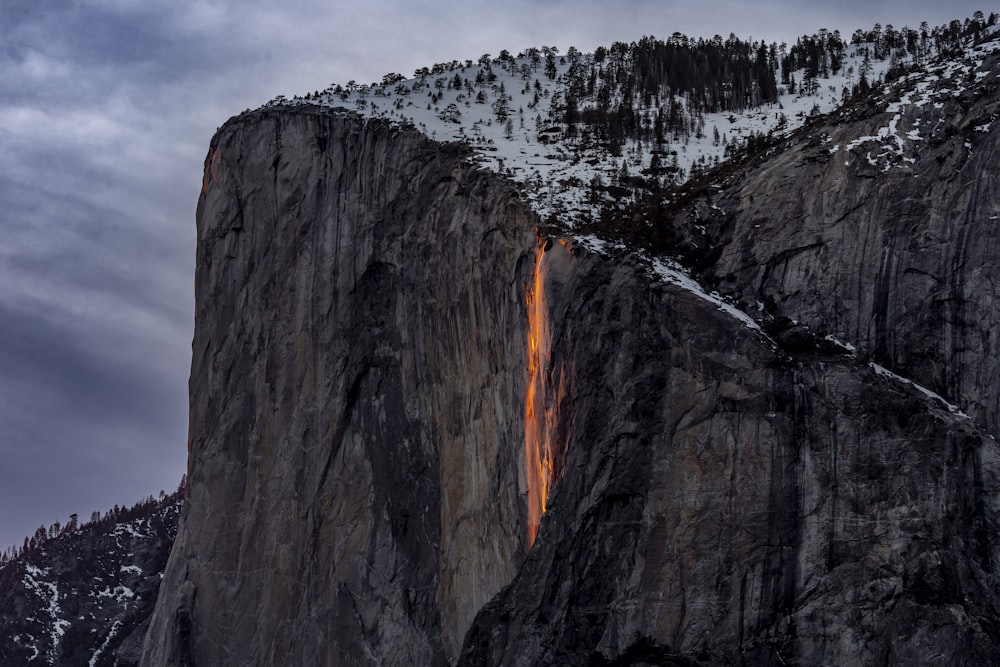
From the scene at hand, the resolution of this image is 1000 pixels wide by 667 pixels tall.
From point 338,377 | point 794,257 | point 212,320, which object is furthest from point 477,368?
point 212,320

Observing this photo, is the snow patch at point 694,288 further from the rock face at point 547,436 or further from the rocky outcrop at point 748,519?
the rocky outcrop at point 748,519

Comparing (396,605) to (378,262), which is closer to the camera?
(396,605)

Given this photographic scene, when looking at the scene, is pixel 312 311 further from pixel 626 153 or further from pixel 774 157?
pixel 774 157

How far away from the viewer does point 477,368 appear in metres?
53.3

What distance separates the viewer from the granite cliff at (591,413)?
127 feet

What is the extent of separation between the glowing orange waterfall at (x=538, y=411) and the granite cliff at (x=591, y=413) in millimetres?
184

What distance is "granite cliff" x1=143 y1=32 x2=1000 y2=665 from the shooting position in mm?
38594

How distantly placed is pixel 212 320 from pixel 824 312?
35.1 m

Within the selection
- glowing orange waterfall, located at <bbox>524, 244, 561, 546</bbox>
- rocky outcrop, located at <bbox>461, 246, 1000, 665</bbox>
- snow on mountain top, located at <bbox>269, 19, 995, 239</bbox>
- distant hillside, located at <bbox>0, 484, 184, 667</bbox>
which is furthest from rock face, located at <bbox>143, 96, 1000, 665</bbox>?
distant hillside, located at <bbox>0, 484, 184, 667</bbox>

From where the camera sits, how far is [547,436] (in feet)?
151

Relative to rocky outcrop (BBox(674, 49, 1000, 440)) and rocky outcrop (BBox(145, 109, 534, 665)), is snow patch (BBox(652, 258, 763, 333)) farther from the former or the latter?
rocky outcrop (BBox(145, 109, 534, 665))

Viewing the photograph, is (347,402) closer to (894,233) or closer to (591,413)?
(591,413)

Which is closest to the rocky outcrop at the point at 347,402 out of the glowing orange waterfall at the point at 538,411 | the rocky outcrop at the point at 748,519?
the glowing orange waterfall at the point at 538,411

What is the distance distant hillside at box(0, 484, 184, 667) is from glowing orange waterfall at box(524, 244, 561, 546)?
7535 cm
